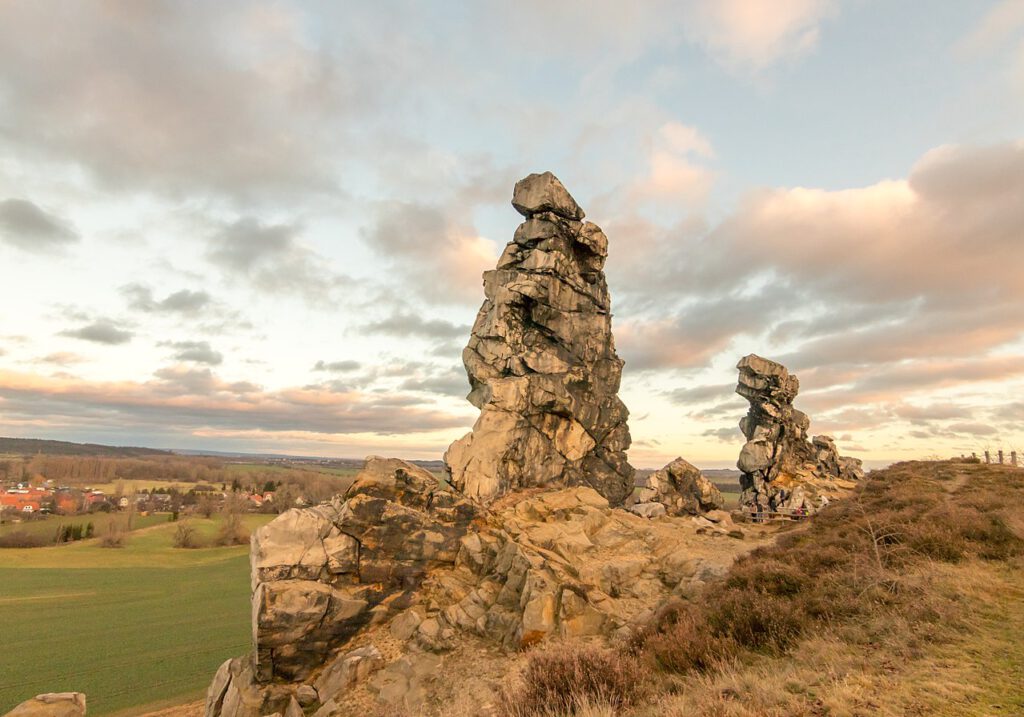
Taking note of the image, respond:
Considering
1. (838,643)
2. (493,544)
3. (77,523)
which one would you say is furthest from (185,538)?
(838,643)

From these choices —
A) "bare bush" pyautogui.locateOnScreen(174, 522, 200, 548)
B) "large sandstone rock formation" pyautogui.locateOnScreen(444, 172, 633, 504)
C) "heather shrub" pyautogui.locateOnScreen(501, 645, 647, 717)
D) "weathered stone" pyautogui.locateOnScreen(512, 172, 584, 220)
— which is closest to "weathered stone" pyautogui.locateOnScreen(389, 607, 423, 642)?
"heather shrub" pyautogui.locateOnScreen(501, 645, 647, 717)

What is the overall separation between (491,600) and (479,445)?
40.3 feet

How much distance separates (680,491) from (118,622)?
2491 inches

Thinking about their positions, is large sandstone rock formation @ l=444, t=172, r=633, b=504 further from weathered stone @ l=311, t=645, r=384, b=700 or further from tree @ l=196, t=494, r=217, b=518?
tree @ l=196, t=494, r=217, b=518

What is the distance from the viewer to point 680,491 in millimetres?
42625

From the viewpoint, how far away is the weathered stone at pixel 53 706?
19328mm

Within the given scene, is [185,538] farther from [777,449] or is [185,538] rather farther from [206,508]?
[777,449]

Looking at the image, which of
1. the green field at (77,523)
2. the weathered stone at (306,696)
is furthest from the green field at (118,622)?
the weathered stone at (306,696)

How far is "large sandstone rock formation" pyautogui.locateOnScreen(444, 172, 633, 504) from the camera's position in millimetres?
33500

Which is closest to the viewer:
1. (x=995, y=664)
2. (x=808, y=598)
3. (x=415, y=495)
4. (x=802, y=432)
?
(x=995, y=664)

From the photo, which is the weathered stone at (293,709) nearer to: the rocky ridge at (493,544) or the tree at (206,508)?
the rocky ridge at (493,544)

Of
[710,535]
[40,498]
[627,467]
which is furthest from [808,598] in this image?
[40,498]

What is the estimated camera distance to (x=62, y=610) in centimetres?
5575

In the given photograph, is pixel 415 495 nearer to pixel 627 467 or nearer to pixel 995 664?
pixel 995 664
